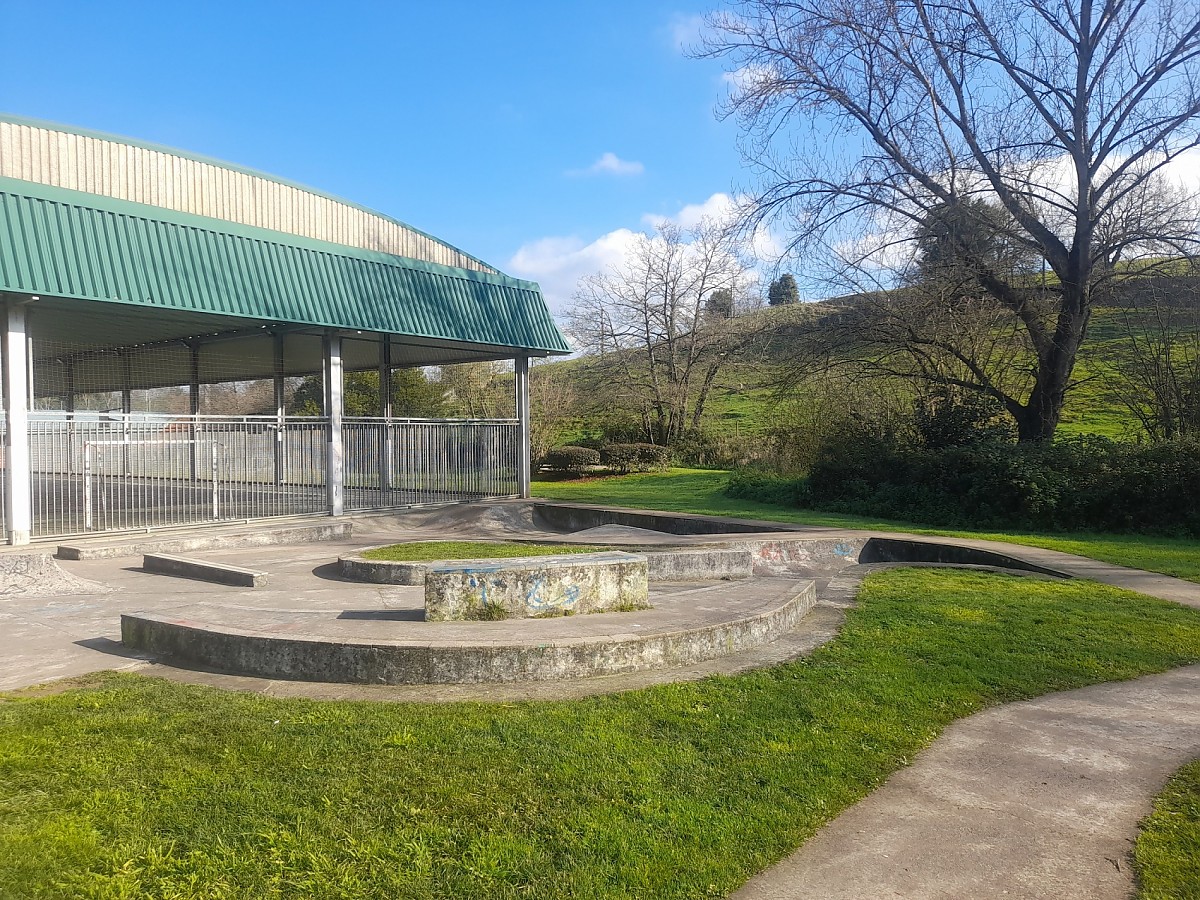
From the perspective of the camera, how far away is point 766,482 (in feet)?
73.7

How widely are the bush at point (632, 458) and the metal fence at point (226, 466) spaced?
13239 mm

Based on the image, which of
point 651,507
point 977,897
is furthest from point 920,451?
point 977,897

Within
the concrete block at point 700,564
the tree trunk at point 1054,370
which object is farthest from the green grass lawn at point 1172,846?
the tree trunk at point 1054,370

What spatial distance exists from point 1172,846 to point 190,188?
15745 millimetres

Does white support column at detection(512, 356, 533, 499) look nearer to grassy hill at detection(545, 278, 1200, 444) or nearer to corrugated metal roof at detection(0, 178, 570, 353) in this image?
corrugated metal roof at detection(0, 178, 570, 353)

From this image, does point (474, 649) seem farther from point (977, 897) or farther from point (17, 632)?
point (17, 632)

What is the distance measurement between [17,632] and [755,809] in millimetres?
6989

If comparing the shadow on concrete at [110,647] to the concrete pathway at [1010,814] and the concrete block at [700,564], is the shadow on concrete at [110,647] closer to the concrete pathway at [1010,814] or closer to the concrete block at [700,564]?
the concrete block at [700,564]

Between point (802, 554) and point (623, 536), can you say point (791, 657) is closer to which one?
point (802, 554)

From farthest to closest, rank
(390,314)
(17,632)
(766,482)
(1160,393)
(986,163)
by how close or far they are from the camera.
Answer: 1. (766,482)
2. (1160,393)
3. (986,163)
4. (390,314)
5. (17,632)

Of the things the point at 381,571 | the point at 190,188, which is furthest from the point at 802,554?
the point at 190,188

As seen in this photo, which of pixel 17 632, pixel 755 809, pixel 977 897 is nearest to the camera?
pixel 977 897

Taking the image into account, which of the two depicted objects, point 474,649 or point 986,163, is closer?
point 474,649

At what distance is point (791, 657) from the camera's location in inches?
247
